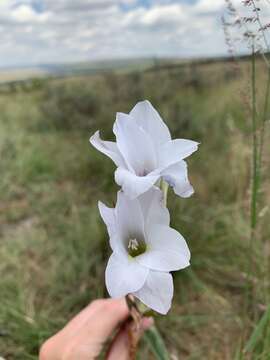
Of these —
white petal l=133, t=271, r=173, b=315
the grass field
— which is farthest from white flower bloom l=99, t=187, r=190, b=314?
the grass field

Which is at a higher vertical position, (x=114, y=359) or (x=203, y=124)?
A: (x=114, y=359)

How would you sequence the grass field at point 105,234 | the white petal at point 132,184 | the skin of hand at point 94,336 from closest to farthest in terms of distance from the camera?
Answer: the white petal at point 132,184, the skin of hand at point 94,336, the grass field at point 105,234

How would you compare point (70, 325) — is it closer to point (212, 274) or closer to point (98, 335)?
point (98, 335)

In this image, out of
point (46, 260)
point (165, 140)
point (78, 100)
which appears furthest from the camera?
point (78, 100)

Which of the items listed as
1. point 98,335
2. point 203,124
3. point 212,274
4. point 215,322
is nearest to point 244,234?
point 212,274

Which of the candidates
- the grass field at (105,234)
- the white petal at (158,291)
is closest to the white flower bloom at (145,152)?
the white petal at (158,291)

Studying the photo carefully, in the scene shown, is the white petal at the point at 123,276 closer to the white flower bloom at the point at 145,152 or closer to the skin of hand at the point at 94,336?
the white flower bloom at the point at 145,152

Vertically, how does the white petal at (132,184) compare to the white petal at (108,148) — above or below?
below
